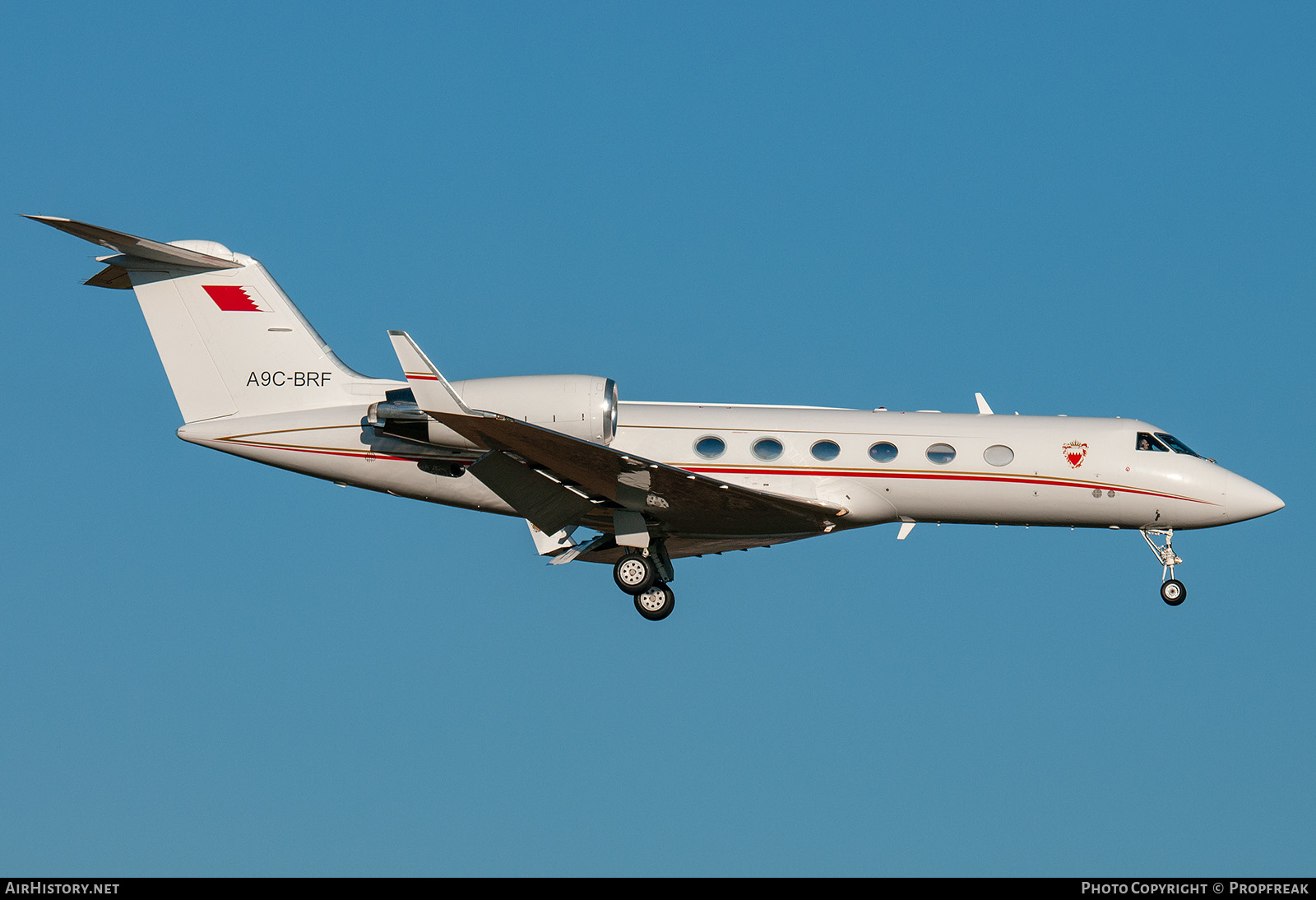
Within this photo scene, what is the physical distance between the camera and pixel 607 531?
71.2 ft

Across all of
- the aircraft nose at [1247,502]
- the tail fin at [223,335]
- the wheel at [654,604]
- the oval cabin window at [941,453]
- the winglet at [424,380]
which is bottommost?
the wheel at [654,604]

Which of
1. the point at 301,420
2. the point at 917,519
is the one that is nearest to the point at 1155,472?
the point at 917,519

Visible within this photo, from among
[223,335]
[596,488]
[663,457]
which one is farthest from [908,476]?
[223,335]

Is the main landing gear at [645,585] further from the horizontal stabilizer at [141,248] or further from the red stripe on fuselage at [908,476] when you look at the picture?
the horizontal stabilizer at [141,248]

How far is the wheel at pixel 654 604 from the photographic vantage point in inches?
835

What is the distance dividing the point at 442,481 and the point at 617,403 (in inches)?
109

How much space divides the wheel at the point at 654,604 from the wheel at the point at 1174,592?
7037 mm

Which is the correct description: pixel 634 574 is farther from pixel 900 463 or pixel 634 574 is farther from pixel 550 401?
pixel 900 463

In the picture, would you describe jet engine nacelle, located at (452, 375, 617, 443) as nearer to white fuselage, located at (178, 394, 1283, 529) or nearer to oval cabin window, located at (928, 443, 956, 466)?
white fuselage, located at (178, 394, 1283, 529)

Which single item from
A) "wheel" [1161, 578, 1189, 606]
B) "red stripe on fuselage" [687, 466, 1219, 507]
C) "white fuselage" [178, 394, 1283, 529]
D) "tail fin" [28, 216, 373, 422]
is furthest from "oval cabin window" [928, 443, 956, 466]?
"tail fin" [28, 216, 373, 422]

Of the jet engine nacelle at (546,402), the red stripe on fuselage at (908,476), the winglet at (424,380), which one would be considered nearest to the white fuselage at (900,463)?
the red stripe on fuselage at (908,476)

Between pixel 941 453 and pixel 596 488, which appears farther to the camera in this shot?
pixel 941 453

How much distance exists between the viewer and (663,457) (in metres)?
21.0

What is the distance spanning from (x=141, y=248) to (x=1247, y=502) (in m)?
16.5
